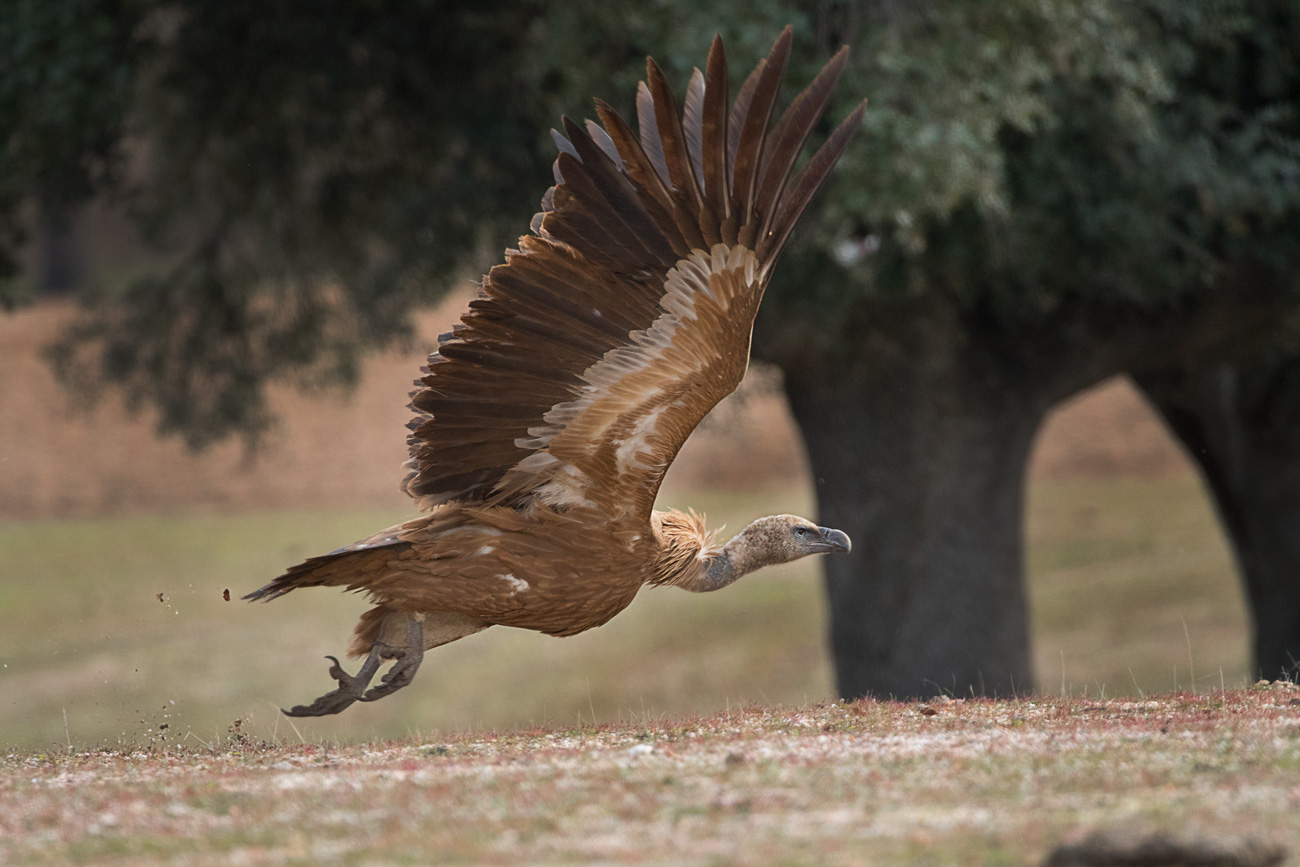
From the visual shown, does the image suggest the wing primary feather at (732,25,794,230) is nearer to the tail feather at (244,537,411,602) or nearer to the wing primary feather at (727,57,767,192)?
the wing primary feather at (727,57,767,192)

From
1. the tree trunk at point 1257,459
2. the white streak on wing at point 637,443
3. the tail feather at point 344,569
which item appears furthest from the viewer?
the tree trunk at point 1257,459

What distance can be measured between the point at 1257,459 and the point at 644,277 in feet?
31.3

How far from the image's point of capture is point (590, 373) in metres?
5.47

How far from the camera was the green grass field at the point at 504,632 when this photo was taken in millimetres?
15734

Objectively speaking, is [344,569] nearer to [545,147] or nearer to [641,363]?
[641,363]

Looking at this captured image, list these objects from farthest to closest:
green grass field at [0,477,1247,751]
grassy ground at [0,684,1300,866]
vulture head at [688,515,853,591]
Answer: green grass field at [0,477,1247,751] → vulture head at [688,515,853,591] → grassy ground at [0,684,1300,866]

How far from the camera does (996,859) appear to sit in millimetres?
3375

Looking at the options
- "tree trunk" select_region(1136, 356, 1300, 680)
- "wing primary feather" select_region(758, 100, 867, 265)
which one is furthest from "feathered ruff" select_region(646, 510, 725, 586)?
"tree trunk" select_region(1136, 356, 1300, 680)

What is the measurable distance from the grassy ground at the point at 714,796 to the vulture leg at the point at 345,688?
26cm

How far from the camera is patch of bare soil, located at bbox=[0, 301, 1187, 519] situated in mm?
24172

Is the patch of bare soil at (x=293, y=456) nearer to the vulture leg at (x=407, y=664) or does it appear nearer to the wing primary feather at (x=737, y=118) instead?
the vulture leg at (x=407, y=664)

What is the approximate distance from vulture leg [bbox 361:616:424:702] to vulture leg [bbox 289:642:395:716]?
3 centimetres

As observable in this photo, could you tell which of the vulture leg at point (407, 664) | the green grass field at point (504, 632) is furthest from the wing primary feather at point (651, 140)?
the green grass field at point (504, 632)

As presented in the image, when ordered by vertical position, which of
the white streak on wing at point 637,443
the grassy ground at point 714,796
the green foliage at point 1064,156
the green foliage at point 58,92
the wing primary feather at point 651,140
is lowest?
the grassy ground at point 714,796
